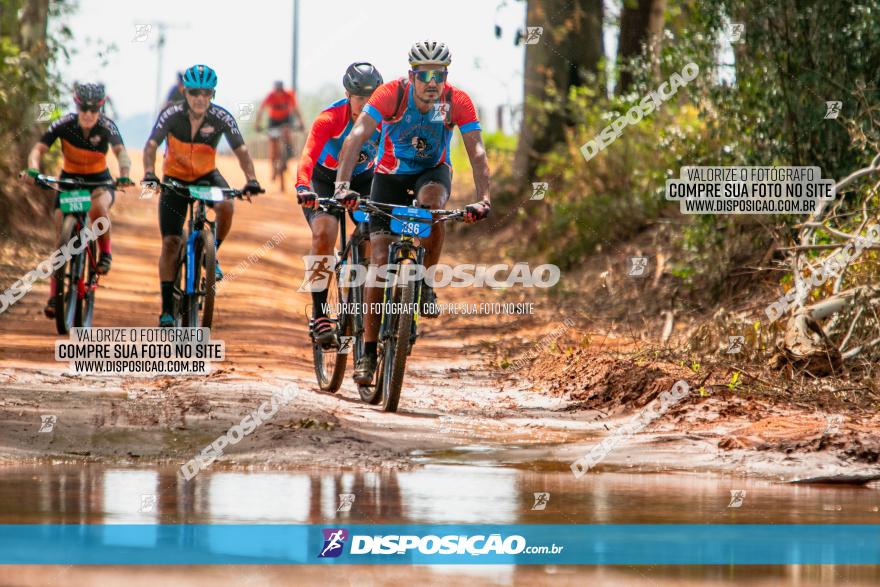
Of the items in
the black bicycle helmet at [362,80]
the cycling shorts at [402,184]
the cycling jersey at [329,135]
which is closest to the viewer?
the cycling shorts at [402,184]

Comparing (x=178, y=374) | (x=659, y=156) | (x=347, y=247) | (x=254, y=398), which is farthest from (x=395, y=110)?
(x=659, y=156)

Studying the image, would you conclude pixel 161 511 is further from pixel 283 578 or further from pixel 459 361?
pixel 459 361

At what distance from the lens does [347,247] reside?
10.2 m

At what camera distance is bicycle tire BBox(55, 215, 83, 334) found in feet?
41.0

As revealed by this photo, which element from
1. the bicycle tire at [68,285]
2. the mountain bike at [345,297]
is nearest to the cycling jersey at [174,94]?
the bicycle tire at [68,285]

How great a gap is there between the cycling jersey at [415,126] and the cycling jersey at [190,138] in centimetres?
222

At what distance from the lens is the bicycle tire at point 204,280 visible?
11.3m

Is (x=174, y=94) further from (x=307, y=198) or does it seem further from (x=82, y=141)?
(x=307, y=198)

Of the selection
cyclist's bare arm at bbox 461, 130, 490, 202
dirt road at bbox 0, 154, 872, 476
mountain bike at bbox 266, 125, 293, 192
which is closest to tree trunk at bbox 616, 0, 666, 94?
mountain bike at bbox 266, 125, 293, 192

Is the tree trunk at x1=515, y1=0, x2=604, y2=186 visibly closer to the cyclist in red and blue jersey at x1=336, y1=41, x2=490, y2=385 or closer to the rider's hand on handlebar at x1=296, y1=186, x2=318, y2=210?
the cyclist in red and blue jersey at x1=336, y1=41, x2=490, y2=385

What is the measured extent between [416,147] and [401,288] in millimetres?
1031

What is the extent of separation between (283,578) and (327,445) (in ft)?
10.2

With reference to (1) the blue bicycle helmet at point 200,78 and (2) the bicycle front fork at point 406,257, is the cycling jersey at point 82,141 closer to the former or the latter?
(1) the blue bicycle helmet at point 200,78

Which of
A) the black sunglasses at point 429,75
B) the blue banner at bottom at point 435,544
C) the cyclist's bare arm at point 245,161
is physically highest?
the black sunglasses at point 429,75
